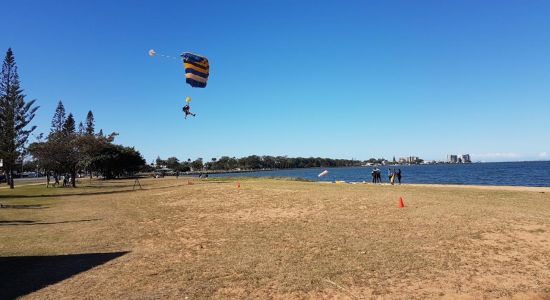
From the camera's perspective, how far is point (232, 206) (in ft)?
72.5

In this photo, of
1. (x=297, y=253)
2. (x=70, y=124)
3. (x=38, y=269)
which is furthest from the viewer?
(x=70, y=124)

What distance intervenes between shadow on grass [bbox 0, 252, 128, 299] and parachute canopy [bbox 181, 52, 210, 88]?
1300 centimetres

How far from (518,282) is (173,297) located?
659cm

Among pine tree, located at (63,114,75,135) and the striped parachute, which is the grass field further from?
pine tree, located at (63,114,75,135)

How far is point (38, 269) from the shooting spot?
969 centimetres

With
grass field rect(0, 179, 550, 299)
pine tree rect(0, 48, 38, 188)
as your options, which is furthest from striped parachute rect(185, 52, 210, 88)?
pine tree rect(0, 48, 38, 188)

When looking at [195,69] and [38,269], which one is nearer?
[38,269]

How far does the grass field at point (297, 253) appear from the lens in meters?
7.73

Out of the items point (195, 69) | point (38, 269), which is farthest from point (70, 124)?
point (38, 269)

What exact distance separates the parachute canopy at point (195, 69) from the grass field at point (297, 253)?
7.87m

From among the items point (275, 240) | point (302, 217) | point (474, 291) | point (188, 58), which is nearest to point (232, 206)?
point (302, 217)

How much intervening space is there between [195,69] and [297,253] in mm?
14674

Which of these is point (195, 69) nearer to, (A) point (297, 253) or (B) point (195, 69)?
(B) point (195, 69)

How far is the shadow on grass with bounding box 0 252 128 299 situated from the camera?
8.17 meters
